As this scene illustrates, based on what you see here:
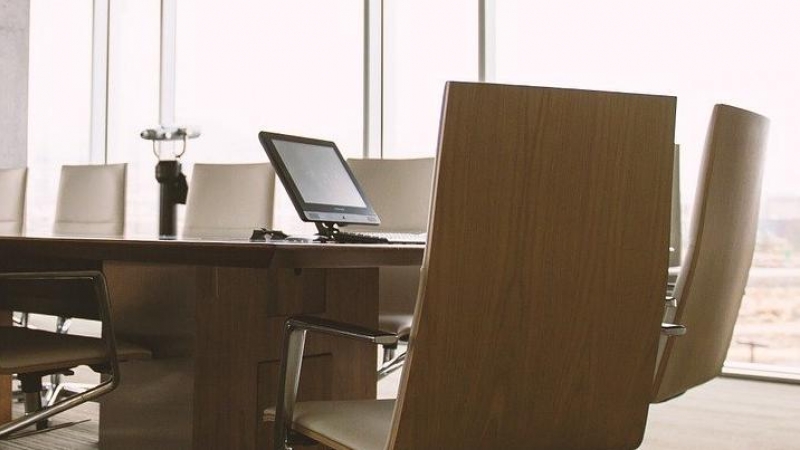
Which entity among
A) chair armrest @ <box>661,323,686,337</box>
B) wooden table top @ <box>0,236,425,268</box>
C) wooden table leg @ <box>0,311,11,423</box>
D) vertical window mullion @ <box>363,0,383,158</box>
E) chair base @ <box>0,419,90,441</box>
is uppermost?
vertical window mullion @ <box>363,0,383,158</box>

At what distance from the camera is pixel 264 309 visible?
2.06 m

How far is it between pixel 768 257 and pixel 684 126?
836mm

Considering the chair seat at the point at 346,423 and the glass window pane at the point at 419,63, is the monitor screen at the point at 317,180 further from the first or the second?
the glass window pane at the point at 419,63

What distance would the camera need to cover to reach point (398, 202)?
347 centimetres

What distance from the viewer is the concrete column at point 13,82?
272 inches

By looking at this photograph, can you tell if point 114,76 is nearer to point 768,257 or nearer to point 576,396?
point 768,257

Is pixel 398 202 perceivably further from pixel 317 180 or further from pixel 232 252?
pixel 232 252

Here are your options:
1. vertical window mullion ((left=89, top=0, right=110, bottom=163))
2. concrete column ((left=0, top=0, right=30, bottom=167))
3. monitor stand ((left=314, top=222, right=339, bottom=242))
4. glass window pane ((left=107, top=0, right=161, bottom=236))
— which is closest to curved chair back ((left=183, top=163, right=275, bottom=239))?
monitor stand ((left=314, top=222, right=339, bottom=242))

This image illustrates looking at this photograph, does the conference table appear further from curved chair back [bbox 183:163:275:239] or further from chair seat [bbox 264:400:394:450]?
curved chair back [bbox 183:163:275:239]

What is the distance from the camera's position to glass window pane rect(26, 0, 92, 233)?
7.20 m

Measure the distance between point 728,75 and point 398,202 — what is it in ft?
7.29

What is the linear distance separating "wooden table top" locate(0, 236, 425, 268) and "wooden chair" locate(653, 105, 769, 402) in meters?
0.57

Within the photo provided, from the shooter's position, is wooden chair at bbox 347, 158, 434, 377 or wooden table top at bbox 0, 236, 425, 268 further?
wooden chair at bbox 347, 158, 434, 377

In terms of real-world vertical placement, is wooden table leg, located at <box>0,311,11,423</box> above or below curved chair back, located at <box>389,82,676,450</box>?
below
